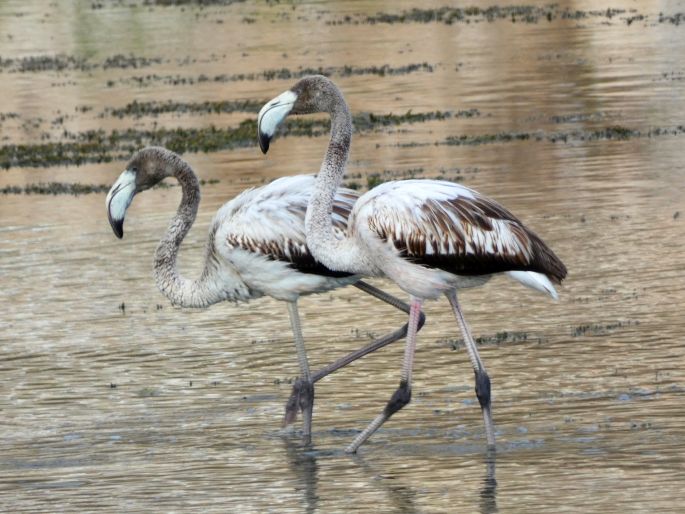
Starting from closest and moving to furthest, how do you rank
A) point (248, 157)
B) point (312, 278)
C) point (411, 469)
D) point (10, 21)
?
point (411, 469), point (312, 278), point (248, 157), point (10, 21)

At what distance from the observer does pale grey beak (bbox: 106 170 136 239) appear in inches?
382

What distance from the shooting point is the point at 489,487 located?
7.90m

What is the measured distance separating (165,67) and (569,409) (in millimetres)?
28619

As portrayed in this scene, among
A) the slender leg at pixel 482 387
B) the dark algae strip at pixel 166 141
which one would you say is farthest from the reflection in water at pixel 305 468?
the dark algae strip at pixel 166 141

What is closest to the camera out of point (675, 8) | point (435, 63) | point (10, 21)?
point (435, 63)

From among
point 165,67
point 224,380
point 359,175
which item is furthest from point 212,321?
point 165,67

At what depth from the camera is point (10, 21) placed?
55.1 metres

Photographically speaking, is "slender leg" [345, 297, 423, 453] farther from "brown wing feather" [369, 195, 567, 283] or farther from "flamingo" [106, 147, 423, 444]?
"flamingo" [106, 147, 423, 444]

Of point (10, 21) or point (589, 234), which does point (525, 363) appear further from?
point (10, 21)

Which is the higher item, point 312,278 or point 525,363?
point 312,278

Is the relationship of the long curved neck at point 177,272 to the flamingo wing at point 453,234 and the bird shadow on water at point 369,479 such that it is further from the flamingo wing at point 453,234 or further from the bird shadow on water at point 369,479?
the flamingo wing at point 453,234

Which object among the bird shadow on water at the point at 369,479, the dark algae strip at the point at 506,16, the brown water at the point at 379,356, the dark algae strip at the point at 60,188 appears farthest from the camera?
the dark algae strip at the point at 506,16

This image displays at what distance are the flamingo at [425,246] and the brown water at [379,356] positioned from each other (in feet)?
1.90

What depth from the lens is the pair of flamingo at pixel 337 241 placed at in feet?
28.6
